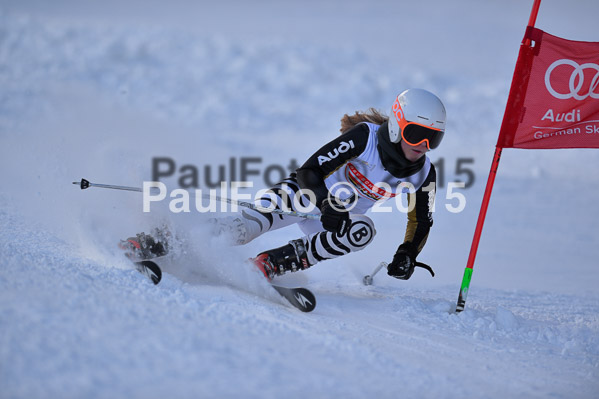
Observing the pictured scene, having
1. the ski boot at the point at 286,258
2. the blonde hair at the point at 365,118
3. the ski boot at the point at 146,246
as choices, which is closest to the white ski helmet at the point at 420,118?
the blonde hair at the point at 365,118

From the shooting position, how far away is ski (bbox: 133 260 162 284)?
2775 mm

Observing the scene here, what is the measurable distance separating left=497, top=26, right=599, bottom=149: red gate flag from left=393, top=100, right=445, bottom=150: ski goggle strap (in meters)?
0.53

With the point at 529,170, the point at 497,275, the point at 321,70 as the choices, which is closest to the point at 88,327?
the point at 497,275

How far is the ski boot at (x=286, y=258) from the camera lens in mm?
3438

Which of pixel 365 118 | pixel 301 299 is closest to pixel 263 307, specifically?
pixel 301 299

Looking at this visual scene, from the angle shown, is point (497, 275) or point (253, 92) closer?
point (497, 275)

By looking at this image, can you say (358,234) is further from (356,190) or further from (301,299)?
(301,299)

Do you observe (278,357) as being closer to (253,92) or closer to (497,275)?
(497,275)

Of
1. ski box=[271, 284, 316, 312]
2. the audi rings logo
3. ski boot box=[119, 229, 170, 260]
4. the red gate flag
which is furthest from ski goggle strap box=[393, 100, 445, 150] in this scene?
ski boot box=[119, 229, 170, 260]

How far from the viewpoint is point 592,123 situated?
138 inches

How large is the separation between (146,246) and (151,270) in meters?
0.47

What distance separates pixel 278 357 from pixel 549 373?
127cm

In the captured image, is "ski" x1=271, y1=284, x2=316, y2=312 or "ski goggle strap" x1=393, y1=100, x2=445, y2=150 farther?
"ski goggle strap" x1=393, y1=100, x2=445, y2=150

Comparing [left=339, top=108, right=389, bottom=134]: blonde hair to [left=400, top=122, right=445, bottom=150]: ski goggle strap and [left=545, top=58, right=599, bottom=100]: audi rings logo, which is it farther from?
[left=545, top=58, right=599, bottom=100]: audi rings logo
